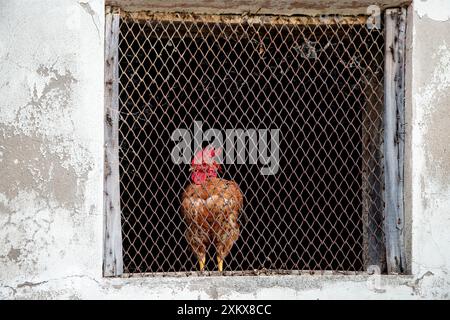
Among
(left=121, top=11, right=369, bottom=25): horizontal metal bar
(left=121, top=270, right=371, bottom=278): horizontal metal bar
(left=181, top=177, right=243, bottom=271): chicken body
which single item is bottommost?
(left=121, top=270, right=371, bottom=278): horizontal metal bar

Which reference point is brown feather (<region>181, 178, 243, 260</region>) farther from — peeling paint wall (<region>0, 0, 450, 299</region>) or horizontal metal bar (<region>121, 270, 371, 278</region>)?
peeling paint wall (<region>0, 0, 450, 299</region>)

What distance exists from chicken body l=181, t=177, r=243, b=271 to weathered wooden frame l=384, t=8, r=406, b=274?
1.26m

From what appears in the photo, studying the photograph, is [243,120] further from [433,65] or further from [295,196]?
[433,65]

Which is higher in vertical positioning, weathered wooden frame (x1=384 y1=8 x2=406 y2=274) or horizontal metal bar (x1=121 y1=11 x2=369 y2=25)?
horizontal metal bar (x1=121 y1=11 x2=369 y2=25)

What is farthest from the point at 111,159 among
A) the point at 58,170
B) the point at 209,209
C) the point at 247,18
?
the point at 247,18

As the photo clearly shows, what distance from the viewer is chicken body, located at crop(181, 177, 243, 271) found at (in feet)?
19.7

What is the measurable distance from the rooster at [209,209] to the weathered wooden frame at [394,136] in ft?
4.15

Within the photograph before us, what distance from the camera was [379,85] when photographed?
570 centimetres

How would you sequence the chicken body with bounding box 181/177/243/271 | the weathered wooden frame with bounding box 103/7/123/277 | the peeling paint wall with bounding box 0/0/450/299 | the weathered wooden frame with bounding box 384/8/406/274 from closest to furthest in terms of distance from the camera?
the peeling paint wall with bounding box 0/0/450/299, the weathered wooden frame with bounding box 103/7/123/277, the weathered wooden frame with bounding box 384/8/406/274, the chicken body with bounding box 181/177/243/271

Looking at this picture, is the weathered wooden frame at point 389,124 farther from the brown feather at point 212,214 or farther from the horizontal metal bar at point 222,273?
the brown feather at point 212,214

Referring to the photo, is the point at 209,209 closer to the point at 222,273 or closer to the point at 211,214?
the point at 211,214

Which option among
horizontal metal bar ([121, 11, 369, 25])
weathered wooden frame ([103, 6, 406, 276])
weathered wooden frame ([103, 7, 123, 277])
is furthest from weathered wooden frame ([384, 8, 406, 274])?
weathered wooden frame ([103, 7, 123, 277])
